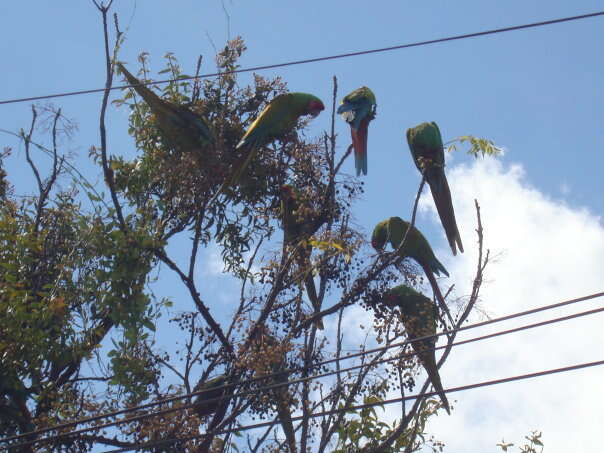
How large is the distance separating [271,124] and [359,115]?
1.00m

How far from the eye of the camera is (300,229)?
614cm

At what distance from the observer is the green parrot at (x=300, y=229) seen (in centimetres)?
579

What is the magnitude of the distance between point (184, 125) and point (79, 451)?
2.28 meters

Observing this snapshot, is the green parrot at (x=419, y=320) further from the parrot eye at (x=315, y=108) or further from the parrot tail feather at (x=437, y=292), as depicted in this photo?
the parrot eye at (x=315, y=108)

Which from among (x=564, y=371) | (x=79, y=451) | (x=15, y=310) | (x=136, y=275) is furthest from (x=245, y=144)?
(x=564, y=371)

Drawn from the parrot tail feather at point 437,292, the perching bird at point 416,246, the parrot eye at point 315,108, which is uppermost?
the parrot eye at point 315,108

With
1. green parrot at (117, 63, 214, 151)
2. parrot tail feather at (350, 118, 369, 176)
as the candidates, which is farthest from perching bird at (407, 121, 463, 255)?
green parrot at (117, 63, 214, 151)

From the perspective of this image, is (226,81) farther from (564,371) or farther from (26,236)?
(564,371)

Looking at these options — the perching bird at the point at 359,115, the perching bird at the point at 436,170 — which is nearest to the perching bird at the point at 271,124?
the perching bird at the point at 359,115

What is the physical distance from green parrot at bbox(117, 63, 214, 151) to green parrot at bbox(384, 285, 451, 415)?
1.66m

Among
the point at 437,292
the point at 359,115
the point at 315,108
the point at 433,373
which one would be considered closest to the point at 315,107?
the point at 315,108

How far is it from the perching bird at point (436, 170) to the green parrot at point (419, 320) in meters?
0.47

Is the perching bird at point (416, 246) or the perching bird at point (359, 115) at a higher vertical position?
the perching bird at point (359, 115)

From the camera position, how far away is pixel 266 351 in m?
5.15
